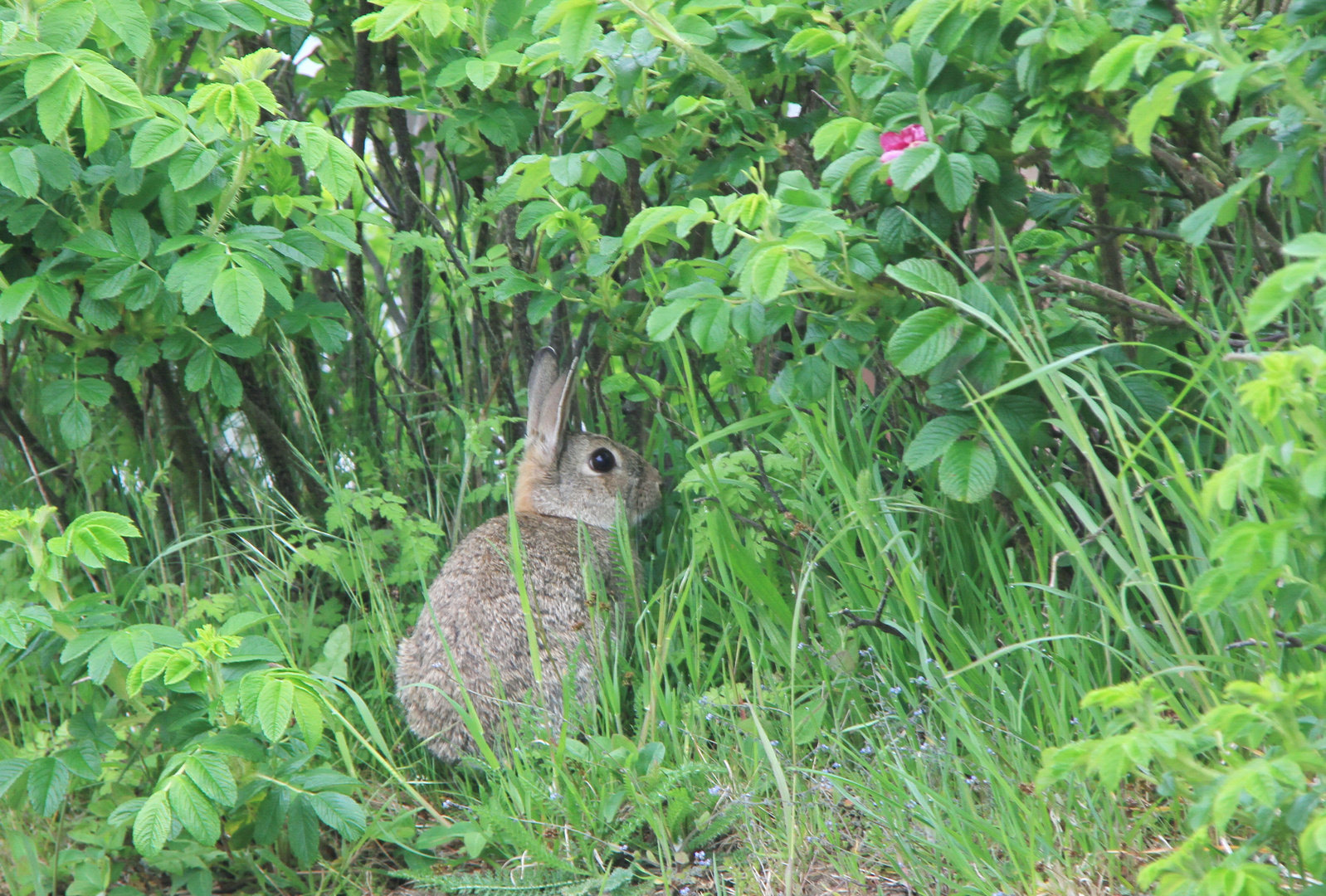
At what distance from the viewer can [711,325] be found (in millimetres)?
3029

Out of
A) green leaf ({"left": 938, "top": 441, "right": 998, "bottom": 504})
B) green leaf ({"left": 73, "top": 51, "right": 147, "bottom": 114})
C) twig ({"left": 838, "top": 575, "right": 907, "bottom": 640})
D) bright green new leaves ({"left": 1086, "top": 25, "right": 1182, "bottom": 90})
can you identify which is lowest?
twig ({"left": 838, "top": 575, "right": 907, "bottom": 640})

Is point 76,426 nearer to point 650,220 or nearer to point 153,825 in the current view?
point 153,825

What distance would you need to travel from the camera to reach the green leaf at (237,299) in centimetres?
323

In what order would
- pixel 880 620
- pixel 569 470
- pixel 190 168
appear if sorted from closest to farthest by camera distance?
pixel 880 620 → pixel 190 168 → pixel 569 470

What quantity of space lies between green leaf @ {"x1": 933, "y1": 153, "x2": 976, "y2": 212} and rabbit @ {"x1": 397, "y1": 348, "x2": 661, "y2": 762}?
5.86 ft

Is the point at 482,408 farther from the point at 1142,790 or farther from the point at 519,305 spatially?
the point at 1142,790

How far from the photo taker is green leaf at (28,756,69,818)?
9.62ft

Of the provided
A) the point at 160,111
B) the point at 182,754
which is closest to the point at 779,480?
the point at 182,754

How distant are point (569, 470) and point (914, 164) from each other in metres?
2.48

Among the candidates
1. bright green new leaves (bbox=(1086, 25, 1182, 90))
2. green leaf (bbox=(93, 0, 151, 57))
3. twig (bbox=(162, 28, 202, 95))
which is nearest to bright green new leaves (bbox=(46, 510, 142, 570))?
green leaf (bbox=(93, 0, 151, 57))

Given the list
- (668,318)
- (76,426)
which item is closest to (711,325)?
(668,318)

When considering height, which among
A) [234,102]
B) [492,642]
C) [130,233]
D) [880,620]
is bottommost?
[492,642]

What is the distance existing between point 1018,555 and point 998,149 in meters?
1.23

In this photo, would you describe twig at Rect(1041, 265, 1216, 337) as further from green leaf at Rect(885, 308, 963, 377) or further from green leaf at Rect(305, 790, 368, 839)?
green leaf at Rect(305, 790, 368, 839)
